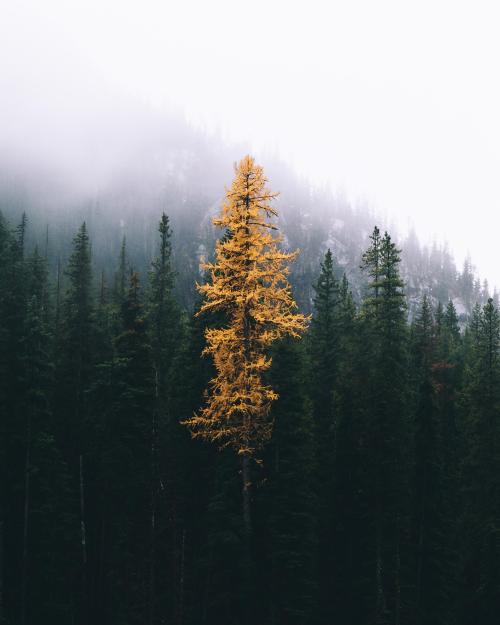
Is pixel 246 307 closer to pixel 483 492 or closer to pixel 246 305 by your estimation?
pixel 246 305

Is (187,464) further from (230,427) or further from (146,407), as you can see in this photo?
(230,427)

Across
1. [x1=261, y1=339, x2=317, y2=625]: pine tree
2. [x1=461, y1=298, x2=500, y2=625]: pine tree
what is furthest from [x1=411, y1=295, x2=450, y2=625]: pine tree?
[x1=261, y1=339, x2=317, y2=625]: pine tree

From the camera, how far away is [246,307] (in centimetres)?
1742

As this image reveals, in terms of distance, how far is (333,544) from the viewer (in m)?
27.8

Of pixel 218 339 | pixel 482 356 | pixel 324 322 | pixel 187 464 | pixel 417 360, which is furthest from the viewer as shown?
pixel 417 360

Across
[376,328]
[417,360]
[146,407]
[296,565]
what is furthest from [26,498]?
[417,360]

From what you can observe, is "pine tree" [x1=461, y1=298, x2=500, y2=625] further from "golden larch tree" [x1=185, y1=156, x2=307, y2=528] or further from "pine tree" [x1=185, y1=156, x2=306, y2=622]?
"golden larch tree" [x1=185, y1=156, x2=307, y2=528]

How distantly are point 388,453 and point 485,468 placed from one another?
6.62m

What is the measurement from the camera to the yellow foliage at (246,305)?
669 inches

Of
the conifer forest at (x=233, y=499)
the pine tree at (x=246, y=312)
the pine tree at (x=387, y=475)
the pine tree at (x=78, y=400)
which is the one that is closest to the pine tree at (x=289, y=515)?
the conifer forest at (x=233, y=499)

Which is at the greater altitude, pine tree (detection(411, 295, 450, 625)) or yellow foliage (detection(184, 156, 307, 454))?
yellow foliage (detection(184, 156, 307, 454))

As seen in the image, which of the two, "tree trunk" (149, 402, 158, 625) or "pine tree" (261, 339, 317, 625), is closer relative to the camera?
"pine tree" (261, 339, 317, 625)

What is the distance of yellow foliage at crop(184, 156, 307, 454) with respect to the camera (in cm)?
1700

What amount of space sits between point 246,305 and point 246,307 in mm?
71
